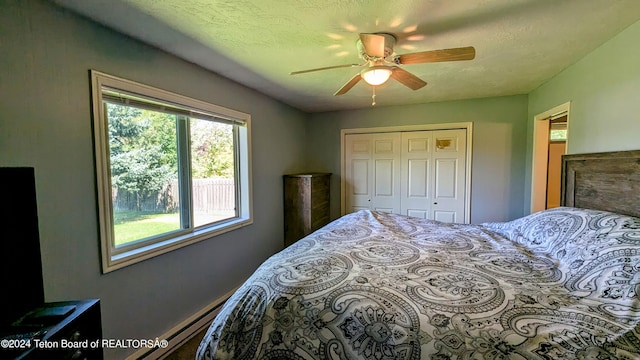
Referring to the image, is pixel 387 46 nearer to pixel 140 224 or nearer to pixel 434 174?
pixel 140 224

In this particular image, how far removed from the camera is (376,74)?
1734 millimetres

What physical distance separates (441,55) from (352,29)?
0.58m

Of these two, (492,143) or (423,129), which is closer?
(492,143)

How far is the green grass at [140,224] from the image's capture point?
1750 mm

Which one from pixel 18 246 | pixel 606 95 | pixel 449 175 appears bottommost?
pixel 18 246

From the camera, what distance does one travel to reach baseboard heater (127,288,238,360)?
178cm

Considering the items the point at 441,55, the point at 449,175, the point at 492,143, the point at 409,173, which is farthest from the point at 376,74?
the point at 492,143

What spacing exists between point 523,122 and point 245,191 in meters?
3.60

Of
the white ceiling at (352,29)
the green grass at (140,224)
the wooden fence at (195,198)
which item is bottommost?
the green grass at (140,224)

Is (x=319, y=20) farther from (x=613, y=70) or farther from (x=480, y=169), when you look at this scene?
(x=480, y=169)

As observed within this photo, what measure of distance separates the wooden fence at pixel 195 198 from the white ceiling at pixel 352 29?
1085mm

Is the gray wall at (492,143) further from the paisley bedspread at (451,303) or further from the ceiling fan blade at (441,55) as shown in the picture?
the paisley bedspread at (451,303)

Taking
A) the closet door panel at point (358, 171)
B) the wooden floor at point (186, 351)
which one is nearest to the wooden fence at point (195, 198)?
the wooden floor at point (186, 351)

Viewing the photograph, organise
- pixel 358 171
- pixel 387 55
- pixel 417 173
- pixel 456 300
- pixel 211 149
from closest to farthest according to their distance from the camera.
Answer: pixel 456 300, pixel 387 55, pixel 211 149, pixel 417 173, pixel 358 171
